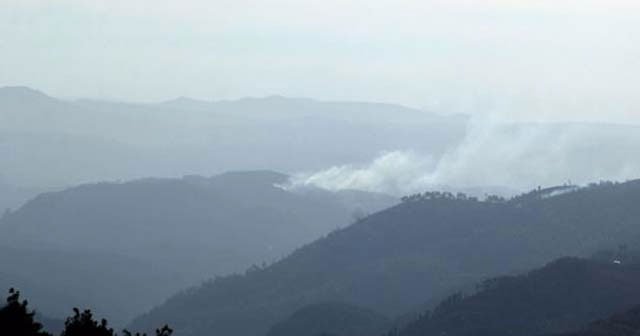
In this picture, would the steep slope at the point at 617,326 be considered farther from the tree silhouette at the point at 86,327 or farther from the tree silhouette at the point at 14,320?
the tree silhouette at the point at 14,320

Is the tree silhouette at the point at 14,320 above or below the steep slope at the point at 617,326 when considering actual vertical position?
below

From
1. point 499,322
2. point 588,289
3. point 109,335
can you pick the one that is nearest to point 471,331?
point 499,322

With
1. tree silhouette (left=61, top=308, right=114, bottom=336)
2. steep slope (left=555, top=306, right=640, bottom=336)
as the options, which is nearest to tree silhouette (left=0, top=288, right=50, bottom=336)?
tree silhouette (left=61, top=308, right=114, bottom=336)

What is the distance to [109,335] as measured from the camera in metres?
48.0

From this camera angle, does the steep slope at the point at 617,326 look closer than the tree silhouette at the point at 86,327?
No

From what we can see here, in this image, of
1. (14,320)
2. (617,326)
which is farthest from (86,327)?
(617,326)

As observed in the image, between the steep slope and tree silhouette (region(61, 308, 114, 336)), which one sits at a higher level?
the steep slope

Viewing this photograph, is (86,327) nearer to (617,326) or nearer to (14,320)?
(14,320)

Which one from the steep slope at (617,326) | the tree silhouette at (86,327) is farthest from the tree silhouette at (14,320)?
the steep slope at (617,326)

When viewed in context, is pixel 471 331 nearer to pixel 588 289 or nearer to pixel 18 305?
pixel 588 289

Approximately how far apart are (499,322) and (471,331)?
187 inches

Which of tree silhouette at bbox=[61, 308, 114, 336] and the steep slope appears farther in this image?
the steep slope

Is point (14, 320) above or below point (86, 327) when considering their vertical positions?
above

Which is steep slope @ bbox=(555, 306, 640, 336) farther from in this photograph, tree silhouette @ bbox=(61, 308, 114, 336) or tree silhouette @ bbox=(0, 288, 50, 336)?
tree silhouette @ bbox=(0, 288, 50, 336)
